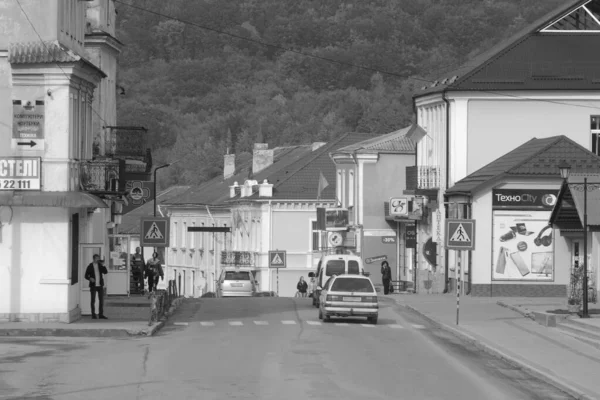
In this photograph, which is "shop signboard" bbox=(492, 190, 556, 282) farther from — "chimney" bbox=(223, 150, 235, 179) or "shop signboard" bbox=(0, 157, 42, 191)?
"chimney" bbox=(223, 150, 235, 179)

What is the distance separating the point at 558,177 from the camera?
161 feet

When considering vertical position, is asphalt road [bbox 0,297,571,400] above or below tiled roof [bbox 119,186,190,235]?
below

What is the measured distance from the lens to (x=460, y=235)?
118 feet

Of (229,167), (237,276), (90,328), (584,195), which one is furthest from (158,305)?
(229,167)

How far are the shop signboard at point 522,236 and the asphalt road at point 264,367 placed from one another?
15083 mm

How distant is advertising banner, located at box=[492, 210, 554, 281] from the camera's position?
162 ft

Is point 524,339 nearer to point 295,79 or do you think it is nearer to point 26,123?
point 26,123

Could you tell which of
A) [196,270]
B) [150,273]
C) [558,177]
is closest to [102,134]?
[150,273]

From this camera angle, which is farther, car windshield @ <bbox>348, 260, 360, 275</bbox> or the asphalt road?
car windshield @ <bbox>348, 260, 360, 275</bbox>

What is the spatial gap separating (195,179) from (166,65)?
59624 mm

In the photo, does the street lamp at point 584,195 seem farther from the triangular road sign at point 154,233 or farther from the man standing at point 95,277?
the man standing at point 95,277

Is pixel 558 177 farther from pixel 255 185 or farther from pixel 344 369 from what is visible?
pixel 255 185

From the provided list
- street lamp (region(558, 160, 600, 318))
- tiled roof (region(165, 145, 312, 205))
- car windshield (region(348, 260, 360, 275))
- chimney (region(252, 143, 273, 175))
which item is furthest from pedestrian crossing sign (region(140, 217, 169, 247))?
chimney (region(252, 143, 273, 175))

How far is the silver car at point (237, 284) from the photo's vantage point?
61312 millimetres
